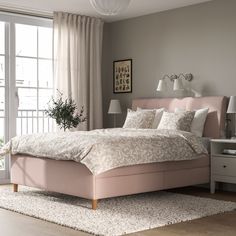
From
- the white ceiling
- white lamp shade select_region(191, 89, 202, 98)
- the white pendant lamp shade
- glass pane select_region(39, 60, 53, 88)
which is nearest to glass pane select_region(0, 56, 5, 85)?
glass pane select_region(39, 60, 53, 88)

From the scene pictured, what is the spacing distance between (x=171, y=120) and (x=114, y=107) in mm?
1410

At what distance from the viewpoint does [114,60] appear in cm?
779

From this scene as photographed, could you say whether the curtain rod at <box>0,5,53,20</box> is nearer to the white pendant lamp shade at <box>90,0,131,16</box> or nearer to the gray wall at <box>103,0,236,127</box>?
the gray wall at <box>103,0,236,127</box>

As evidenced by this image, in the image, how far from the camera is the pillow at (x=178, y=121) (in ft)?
19.9

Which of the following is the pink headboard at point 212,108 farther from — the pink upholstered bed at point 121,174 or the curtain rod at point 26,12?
the curtain rod at point 26,12

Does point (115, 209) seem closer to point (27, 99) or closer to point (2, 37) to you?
point (27, 99)

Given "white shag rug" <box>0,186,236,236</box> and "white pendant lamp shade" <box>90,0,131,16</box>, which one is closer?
"white shag rug" <box>0,186,236,236</box>

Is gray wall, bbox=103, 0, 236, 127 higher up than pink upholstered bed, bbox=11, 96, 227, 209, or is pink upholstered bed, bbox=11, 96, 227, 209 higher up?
gray wall, bbox=103, 0, 236, 127

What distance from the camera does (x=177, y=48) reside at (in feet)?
22.5

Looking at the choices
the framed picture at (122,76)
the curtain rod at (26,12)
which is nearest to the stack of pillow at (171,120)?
the framed picture at (122,76)

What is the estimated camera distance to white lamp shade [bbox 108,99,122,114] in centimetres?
734

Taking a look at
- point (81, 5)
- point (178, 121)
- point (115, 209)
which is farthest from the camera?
point (81, 5)

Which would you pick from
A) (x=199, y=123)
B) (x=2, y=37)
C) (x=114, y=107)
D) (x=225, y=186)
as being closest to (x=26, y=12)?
(x=2, y=37)

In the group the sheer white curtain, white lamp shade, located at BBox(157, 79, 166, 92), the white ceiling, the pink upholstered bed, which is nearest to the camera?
the pink upholstered bed
